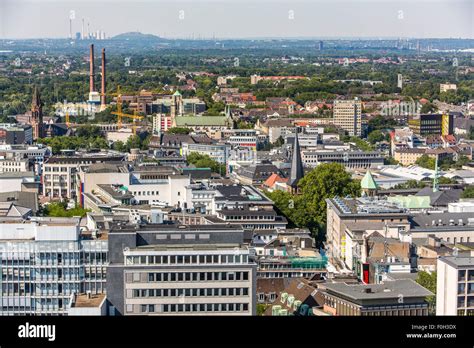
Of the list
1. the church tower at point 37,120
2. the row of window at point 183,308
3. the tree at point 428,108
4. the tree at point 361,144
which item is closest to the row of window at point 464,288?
the row of window at point 183,308

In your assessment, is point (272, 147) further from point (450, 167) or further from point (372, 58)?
point (372, 58)

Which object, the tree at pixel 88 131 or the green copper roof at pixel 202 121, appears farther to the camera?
the green copper roof at pixel 202 121

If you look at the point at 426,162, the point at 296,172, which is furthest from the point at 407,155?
the point at 296,172

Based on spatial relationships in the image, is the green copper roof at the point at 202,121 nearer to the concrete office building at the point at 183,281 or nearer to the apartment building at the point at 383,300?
the apartment building at the point at 383,300

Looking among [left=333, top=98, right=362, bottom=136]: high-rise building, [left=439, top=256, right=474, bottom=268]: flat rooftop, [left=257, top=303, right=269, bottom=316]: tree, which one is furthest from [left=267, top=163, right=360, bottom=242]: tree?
[left=333, top=98, right=362, bottom=136]: high-rise building

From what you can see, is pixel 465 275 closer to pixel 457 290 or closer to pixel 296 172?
pixel 457 290

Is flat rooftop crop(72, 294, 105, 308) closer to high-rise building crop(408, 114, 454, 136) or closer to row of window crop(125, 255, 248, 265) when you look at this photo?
row of window crop(125, 255, 248, 265)
